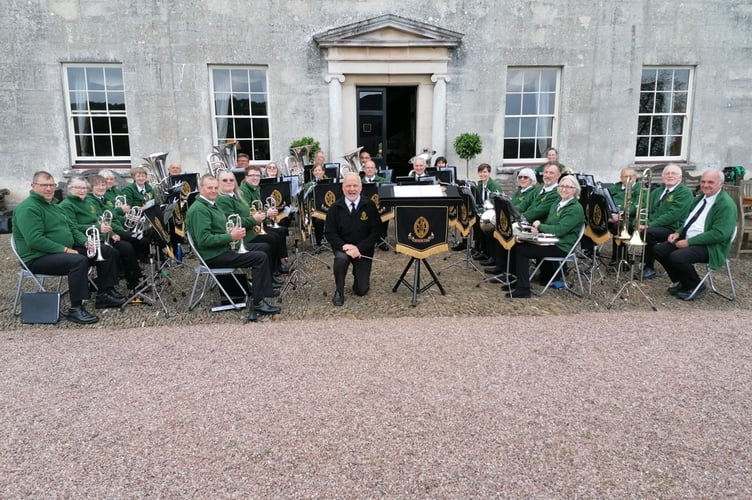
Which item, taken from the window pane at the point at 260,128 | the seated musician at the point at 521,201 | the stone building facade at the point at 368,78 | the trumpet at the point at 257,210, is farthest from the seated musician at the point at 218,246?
the window pane at the point at 260,128

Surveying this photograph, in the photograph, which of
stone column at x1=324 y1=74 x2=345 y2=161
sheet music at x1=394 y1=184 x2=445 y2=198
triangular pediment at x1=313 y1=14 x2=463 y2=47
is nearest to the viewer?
sheet music at x1=394 y1=184 x2=445 y2=198

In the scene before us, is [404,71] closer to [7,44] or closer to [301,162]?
[301,162]

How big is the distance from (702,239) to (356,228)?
4.13 meters

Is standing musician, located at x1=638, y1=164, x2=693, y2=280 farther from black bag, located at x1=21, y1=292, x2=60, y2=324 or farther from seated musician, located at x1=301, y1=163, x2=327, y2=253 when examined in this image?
black bag, located at x1=21, y1=292, x2=60, y2=324

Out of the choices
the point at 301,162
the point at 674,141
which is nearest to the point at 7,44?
the point at 301,162

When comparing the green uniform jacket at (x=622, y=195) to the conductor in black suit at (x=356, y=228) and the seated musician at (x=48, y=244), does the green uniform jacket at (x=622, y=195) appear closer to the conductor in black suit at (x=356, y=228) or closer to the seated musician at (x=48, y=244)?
the conductor in black suit at (x=356, y=228)

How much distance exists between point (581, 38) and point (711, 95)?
3671 millimetres

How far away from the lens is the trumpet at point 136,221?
22.4 feet

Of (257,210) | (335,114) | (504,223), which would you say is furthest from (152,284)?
(335,114)

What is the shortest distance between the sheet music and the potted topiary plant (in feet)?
20.9

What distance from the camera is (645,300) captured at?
20.9 ft

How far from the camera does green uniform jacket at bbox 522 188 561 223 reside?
6852 millimetres

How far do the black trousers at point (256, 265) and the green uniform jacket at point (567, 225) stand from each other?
3354 millimetres

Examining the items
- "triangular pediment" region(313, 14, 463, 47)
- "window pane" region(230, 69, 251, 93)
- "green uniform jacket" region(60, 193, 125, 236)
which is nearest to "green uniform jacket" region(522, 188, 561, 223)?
"green uniform jacket" region(60, 193, 125, 236)
